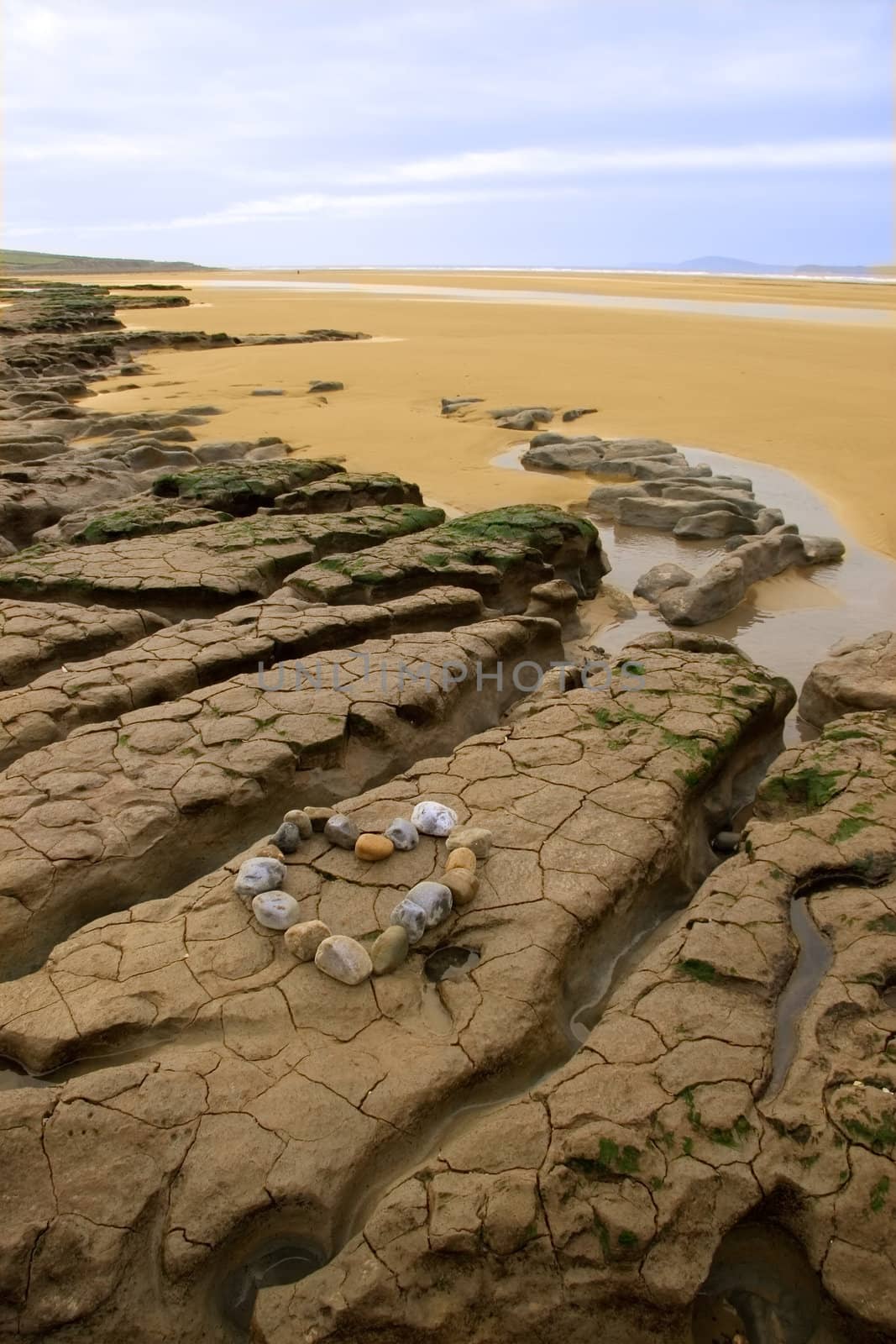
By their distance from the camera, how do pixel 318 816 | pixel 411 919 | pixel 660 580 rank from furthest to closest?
pixel 660 580 < pixel 318 816 < pixel 411 919

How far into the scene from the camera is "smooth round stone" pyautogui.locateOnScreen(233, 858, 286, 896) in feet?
8.76

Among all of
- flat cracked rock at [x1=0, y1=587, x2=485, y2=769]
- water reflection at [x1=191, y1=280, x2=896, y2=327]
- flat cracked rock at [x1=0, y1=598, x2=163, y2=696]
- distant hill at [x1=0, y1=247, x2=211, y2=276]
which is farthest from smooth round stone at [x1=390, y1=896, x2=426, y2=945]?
distant hill at [x1=0, y1=247, x2=211, y2=276]

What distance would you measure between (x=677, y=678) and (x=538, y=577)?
5.97 ft

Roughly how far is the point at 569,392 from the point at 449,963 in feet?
37.3

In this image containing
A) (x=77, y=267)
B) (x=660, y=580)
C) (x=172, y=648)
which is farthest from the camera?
(x=77, y=267)

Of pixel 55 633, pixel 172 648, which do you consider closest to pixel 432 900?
pixel 172 648

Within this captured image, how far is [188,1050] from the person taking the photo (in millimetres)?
2244

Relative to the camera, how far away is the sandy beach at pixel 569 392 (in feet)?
28.0

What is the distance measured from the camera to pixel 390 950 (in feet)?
8.00

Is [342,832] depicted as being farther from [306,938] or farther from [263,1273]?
[263,1273]

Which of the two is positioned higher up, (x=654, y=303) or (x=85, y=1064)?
(x=654, y=303)

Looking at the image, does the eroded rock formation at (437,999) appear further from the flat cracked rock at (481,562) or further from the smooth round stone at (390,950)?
the flat cracked rock at (481,562)

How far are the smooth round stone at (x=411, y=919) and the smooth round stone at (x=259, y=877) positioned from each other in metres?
0.40

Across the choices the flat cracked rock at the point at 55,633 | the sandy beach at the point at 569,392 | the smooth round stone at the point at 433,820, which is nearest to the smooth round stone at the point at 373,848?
the smooth round stone at the point at 433,820
